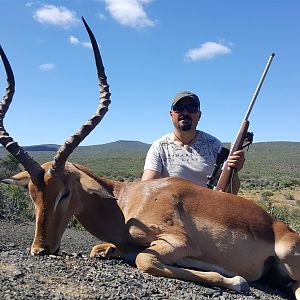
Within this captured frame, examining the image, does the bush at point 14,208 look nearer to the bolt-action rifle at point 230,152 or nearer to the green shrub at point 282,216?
the green shrub at point 282,216

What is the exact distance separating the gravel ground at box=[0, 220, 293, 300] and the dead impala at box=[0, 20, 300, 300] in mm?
256

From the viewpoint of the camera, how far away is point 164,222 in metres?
6.83

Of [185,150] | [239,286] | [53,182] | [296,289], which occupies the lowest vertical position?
[239,286]

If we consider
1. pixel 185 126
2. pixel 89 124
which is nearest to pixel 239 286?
pixel 89 124

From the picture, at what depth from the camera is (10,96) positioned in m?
8.02

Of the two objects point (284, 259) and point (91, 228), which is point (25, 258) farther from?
point (284, 259)

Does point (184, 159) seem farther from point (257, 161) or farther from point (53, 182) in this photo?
point (257, 161)

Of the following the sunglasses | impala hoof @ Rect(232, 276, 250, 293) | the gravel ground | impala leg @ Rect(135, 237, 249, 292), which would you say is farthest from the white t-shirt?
impala hoof @ Rect(232, 276, 250, 293)

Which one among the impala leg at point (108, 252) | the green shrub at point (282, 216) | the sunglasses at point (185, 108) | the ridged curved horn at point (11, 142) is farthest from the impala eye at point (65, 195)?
the green shrub at point (282, 216)

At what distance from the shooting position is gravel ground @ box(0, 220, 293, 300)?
5.01m

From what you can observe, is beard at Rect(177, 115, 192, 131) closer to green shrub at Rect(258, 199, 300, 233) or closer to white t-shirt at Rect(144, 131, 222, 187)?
white t-shirt at Rect(144, 131, 222, 187)

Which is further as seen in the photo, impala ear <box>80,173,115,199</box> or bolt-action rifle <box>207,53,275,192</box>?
bolt-action rifle <box>207,53,275,192</box>

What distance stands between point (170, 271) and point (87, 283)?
1234mm

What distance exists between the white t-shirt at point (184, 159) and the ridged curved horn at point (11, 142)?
319cm
